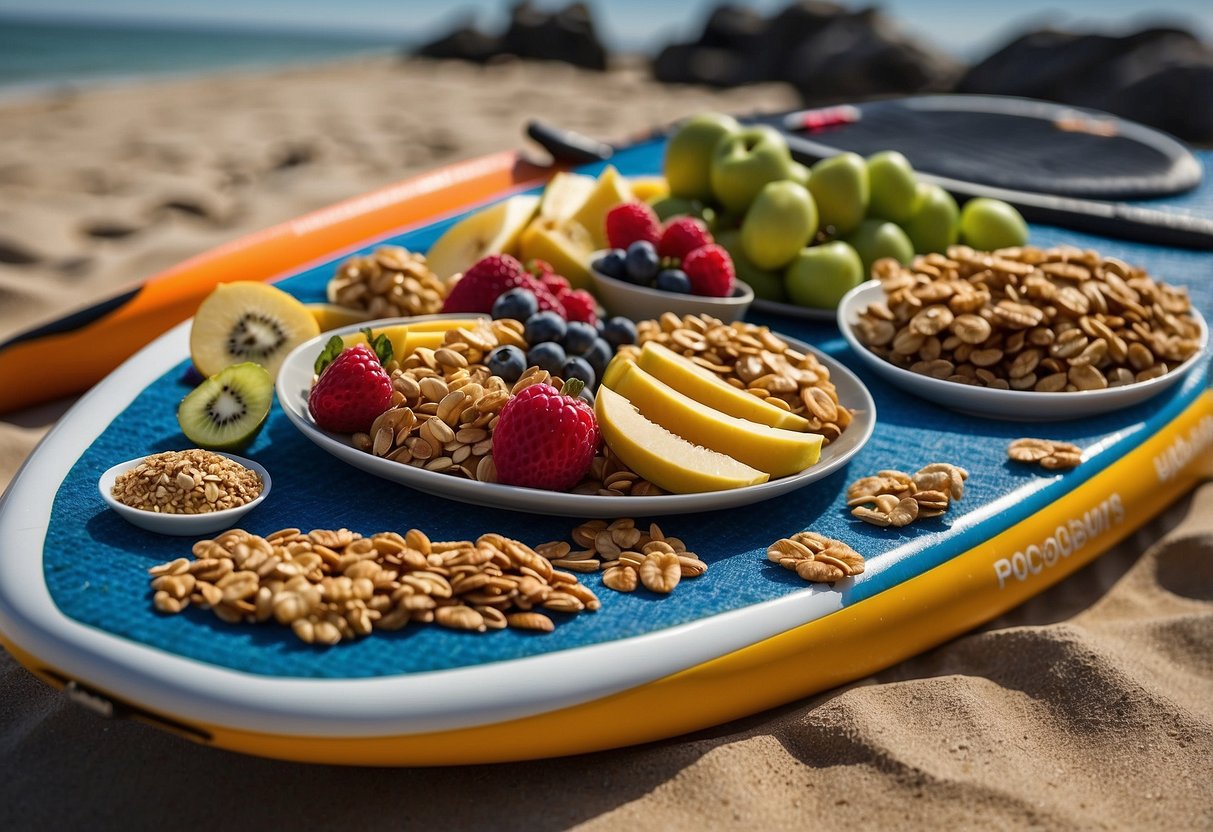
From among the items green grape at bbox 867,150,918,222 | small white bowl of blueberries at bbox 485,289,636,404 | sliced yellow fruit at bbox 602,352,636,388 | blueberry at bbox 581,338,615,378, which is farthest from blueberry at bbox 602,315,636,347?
green grape at bbox 867,150,918,222

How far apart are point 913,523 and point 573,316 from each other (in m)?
0.71

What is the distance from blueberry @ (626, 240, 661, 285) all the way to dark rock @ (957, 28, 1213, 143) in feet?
20.1

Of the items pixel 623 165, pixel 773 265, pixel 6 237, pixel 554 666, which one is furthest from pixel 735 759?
pixel 6 237

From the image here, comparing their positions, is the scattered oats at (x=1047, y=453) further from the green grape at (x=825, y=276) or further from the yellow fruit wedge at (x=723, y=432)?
the green grape at (x=825, y=276)

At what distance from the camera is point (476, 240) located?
92.3 inches

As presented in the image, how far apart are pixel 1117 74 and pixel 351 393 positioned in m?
7.78

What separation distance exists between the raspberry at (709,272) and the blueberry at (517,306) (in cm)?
42

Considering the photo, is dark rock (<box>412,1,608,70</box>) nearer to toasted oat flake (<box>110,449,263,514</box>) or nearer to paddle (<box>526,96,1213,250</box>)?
paddle (<box>526,96,1213,250</box>)

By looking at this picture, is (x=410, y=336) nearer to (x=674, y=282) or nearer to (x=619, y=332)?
(x=619, y=332)

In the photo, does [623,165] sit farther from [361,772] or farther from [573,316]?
[361,772]

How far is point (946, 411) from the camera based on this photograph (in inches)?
77.0

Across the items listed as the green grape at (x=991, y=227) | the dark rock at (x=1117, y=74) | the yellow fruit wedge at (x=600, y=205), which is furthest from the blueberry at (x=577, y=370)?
the dark rock at (x=1117, y=74)

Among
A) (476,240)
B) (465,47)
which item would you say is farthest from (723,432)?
(465,47)

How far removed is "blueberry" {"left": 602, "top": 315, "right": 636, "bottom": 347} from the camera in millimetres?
1864
